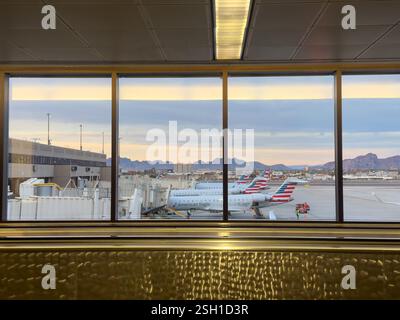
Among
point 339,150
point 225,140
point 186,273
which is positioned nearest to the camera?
point 186,273

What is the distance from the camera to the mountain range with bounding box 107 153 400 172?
4.48m

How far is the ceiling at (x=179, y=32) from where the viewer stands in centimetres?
289

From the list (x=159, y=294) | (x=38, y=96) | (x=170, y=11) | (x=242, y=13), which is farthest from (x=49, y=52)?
(x=159, y=294)

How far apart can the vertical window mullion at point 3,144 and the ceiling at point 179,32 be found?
1.52 ft

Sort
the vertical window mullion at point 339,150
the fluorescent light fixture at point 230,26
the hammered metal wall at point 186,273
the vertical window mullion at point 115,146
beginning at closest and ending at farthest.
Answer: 1. the hammered metal wall at point 186,273
2. the fluorescent light fixture at point 230,26
3. the vertical window mullion at point 339,150
4. the vertical window mullion at point 115,146

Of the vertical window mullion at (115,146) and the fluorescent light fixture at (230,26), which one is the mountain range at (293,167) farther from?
the fluorescent light fixture at (230,26)

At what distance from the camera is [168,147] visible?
4676 millimetres

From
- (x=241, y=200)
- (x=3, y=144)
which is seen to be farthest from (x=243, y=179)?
(x=3, y=144)

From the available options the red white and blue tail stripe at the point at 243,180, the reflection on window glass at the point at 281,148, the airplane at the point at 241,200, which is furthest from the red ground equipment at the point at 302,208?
the red white and blue tail stripe at the point at 243,180

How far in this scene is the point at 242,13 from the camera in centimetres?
296

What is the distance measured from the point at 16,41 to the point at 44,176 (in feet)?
5.83

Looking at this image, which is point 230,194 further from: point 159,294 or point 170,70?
point 159,294

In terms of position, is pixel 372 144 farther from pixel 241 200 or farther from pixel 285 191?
pixel 241 200

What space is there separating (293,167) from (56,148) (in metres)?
3.05
